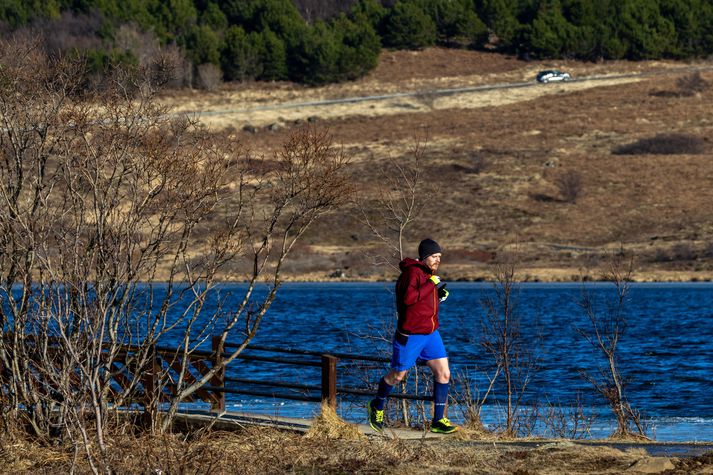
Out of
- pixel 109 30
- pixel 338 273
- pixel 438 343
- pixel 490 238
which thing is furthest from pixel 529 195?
pixel 438 343

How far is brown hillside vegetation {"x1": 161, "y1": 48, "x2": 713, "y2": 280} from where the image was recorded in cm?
Result: 6531

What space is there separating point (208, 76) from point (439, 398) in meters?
89.8

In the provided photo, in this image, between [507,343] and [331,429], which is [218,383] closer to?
[331,429]

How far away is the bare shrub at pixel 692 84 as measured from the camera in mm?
95463

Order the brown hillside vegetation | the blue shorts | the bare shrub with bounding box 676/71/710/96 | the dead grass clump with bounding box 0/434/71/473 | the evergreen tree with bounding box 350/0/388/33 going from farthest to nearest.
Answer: the evergreen tree with bounding box 350/0/388/33 → the bare shrub with bounding box 676/71/710/96 → the brown hillside vegetation → the blue shorts → the dead grass clump with bounding box 0/434/71/473

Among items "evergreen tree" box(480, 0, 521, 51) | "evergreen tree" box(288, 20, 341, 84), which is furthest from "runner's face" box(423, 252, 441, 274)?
"evergreen tree" box(480, 0, 521, 51)

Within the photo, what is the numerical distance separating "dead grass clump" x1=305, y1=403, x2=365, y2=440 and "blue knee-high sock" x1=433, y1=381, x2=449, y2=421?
72 centimetres

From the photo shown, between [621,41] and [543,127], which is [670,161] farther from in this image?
[621,41]

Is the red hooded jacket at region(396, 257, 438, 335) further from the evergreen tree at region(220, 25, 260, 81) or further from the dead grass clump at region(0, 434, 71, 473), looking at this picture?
the evergreen tree at region(220, 25, 260, 81)

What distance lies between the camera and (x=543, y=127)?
88.6 m

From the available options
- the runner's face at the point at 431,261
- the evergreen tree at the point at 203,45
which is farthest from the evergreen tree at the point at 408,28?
the runner's face at the point at 431,261

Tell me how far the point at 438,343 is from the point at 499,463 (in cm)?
149

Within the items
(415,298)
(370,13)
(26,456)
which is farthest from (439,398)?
(370,13)

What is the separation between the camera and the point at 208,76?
10006 cm
